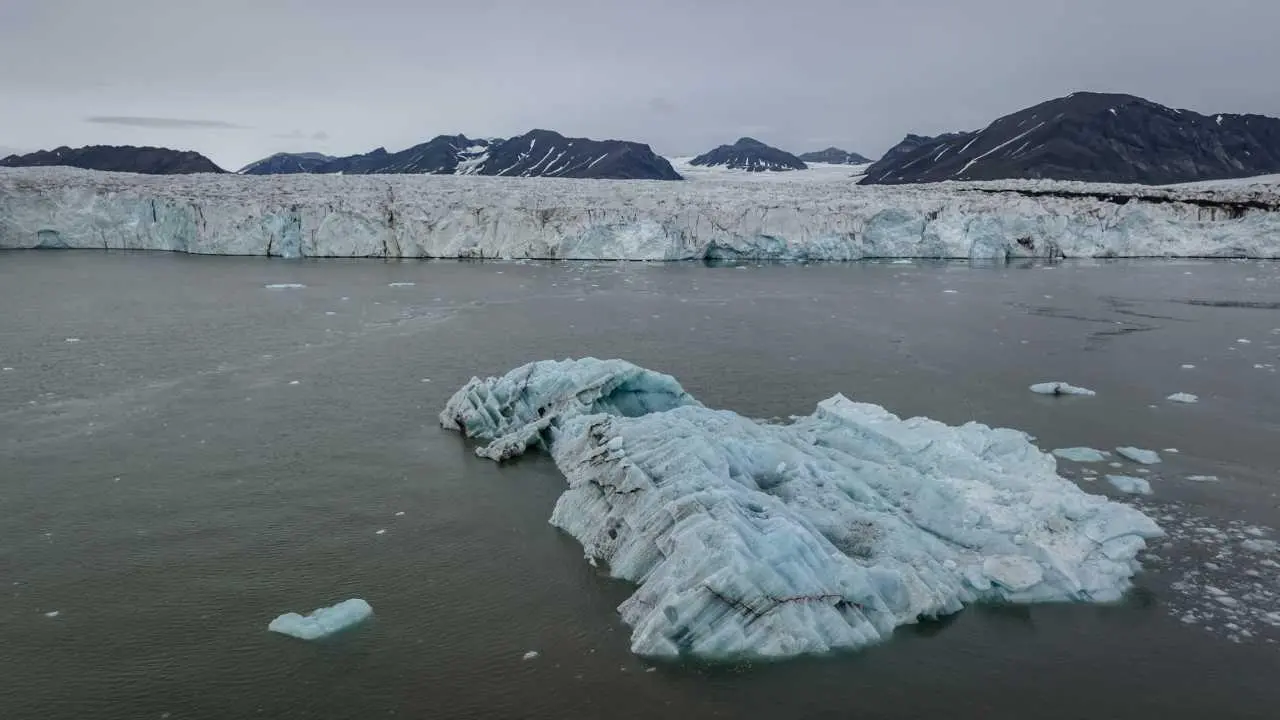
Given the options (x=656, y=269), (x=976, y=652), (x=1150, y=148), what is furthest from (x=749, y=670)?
(x=1150, y=148)

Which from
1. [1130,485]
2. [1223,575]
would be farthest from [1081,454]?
[1223,575]

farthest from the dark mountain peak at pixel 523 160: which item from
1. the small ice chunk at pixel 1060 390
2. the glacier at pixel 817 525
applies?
the glacier at pixel 817 525

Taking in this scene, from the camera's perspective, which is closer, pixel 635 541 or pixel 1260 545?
pixel 635 541

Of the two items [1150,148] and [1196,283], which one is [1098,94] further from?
[1196,283]

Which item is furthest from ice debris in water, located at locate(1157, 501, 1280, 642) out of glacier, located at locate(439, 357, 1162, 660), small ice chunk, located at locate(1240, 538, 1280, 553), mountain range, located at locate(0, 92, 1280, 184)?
mountain range, located at locate(0, 92, 1280, 184)

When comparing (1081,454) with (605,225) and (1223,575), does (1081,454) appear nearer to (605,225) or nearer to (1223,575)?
(1223,575)

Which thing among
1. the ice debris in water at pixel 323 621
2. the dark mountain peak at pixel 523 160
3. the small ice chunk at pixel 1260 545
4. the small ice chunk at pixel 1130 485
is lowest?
the ice debris in water at pixel 323 621

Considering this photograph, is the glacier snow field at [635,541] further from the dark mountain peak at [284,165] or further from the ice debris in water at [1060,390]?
the dark mountain peak at [284,165]
